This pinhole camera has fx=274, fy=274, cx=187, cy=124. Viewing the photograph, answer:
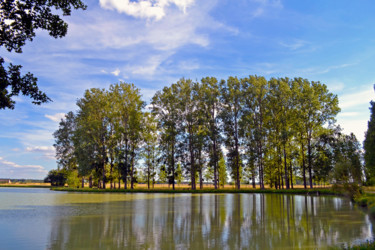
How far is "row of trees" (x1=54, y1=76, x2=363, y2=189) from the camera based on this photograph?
6216cm

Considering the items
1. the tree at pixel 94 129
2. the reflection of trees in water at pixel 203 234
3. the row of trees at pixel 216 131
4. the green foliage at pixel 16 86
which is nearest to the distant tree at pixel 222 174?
the row of trees at pixel 216 131

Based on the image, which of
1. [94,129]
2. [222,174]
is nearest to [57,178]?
[94,129]

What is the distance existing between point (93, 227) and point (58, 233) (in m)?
2.17

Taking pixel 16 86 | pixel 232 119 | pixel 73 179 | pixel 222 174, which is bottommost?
pixel 73 179

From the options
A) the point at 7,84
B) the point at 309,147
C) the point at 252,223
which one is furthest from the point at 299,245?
the point at 309,147

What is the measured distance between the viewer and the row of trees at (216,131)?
62156mm

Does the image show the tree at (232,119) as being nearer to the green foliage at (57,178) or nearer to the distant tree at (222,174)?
the distant tree at (222,174)

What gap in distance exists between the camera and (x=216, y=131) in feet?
215

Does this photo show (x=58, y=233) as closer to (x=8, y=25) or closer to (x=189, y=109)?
(x=8, y=25)

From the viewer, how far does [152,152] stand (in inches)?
3091

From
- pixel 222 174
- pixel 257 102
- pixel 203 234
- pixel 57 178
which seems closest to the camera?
pixel 203 234

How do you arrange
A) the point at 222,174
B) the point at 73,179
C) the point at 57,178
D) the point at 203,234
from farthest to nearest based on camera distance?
1. the point at 57,178
2. the point at 222,174
3. the point at 73,179
4. the point at 203,234

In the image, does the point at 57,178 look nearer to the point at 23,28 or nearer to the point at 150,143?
the point at 150,143

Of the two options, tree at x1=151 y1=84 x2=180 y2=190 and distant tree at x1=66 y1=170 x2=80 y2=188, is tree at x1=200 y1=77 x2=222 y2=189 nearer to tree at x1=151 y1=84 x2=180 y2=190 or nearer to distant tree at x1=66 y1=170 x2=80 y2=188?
tree at x1=151 y1=84 x2=180 y2=190
